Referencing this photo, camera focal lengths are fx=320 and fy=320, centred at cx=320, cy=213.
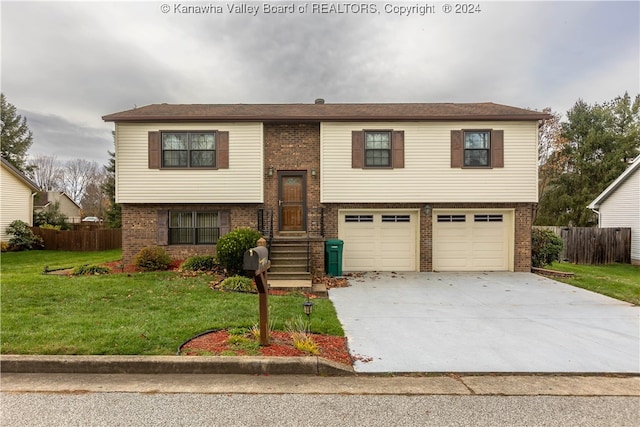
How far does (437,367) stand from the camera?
3.98 m

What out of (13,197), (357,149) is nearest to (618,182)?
(357,149)

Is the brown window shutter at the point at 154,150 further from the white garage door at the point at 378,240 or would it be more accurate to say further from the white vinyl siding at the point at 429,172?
the white garage door at the point at 378,240

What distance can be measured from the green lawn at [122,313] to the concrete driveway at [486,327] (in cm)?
84

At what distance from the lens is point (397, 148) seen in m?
10.9

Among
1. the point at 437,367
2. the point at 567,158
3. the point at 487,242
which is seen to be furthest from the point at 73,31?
the point at 567,158

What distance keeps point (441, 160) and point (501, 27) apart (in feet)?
16.2

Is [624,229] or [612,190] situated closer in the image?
[624,229]

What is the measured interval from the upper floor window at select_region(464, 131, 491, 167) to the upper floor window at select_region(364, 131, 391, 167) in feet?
8.68

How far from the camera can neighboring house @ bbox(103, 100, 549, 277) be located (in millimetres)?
10734

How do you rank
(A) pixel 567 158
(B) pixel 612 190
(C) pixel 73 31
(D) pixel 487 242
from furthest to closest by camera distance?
(A) pixel 567 158, (B) pixel 612 190, (D) pixel 487 242, (C) pixel 73 31

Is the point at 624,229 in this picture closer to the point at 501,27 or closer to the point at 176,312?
the point at 501,27

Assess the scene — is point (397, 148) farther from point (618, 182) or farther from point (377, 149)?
point (618, 182)

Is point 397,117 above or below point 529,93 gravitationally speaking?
→ below

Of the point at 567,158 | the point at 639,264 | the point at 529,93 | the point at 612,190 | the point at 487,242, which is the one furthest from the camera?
the point at 567,158
